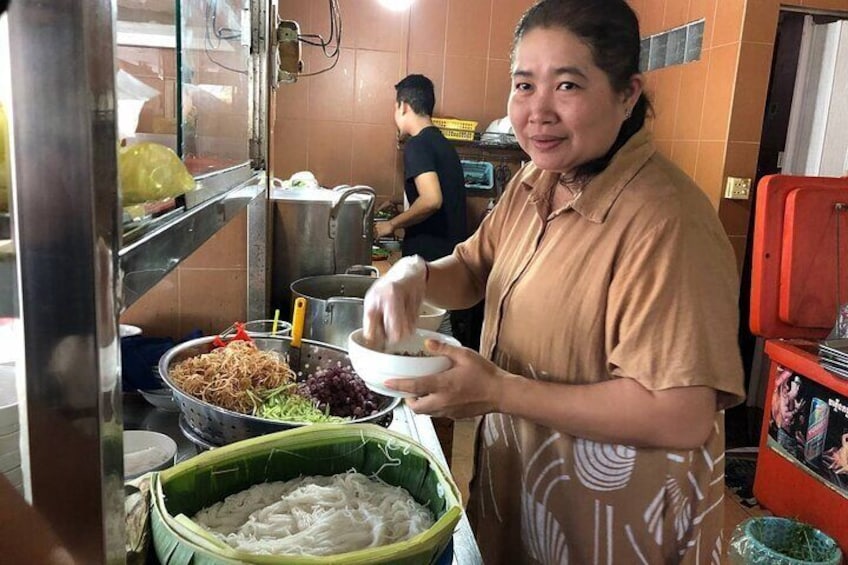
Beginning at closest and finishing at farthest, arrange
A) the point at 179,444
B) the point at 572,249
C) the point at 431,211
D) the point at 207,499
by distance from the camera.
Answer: the point at 207,499 → the point at 572,249 → the point at 179,444 → the point at 431,211

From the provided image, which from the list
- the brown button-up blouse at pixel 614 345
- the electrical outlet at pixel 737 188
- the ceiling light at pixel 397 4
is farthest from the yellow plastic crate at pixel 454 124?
the brown button-up blouse at pixel 614 345

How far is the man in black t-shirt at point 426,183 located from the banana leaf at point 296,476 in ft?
7.79

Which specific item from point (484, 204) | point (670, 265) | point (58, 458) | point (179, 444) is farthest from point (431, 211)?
point (58, 458)

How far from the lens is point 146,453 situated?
1.16 meters

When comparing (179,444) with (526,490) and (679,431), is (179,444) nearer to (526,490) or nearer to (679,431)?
(526,490)

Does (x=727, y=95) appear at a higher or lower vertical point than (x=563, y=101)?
higher

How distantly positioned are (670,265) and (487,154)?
12.6 feet

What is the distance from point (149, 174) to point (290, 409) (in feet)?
2.68

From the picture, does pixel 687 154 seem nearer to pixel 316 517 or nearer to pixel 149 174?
pixel 316 517

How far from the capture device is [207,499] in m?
0.92

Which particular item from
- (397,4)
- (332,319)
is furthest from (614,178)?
(397,4)

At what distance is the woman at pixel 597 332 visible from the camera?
3.21 feet

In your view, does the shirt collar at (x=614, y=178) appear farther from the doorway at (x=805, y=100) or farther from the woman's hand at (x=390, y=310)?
the doorway at (x=805, y=100)

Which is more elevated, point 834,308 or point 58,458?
point 58,458
